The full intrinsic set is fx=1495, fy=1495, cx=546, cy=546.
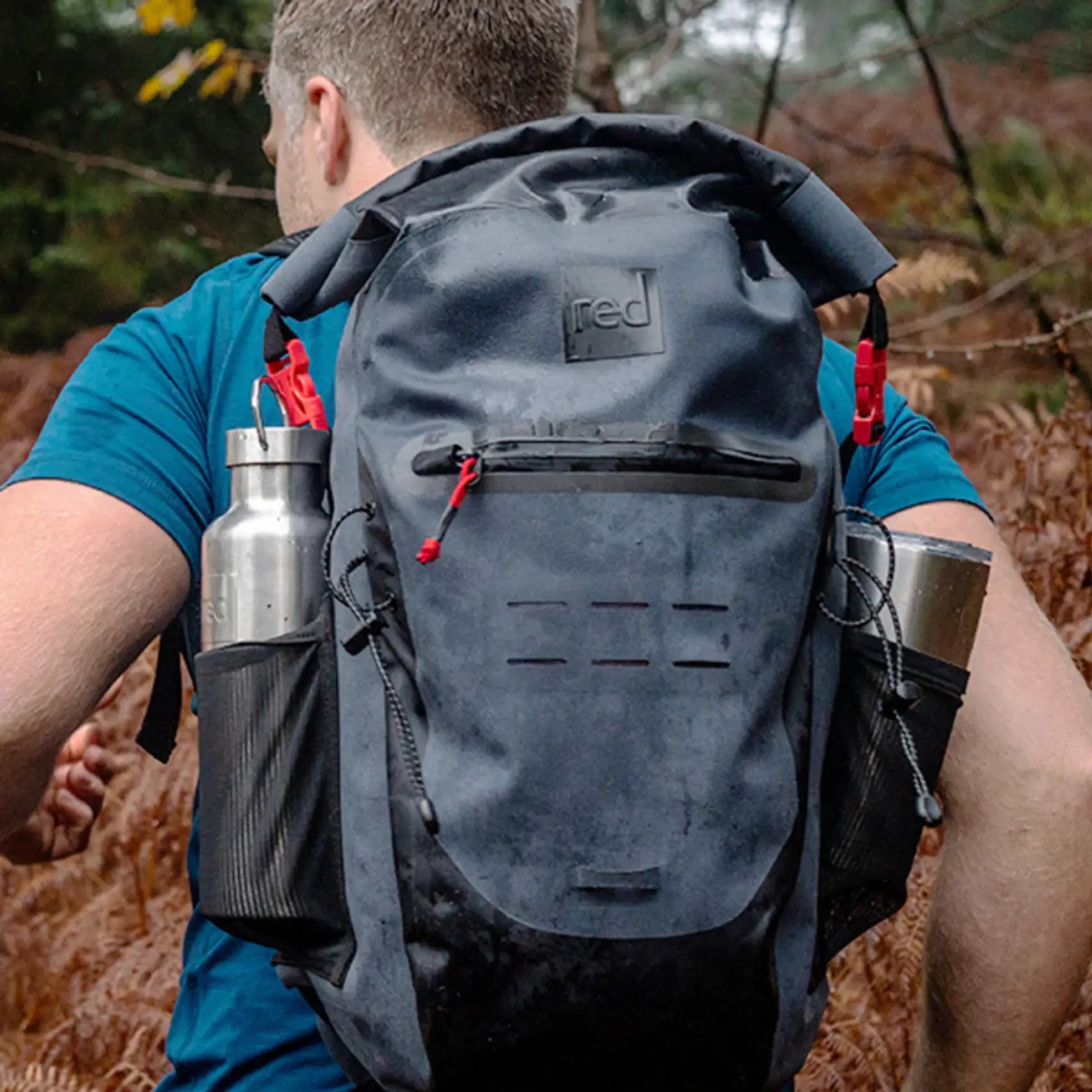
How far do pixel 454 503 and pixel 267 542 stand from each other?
27 centimetres

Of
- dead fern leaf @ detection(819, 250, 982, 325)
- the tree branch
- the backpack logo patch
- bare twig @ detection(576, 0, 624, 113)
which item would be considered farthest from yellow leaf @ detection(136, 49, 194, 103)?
the backpack logo patch

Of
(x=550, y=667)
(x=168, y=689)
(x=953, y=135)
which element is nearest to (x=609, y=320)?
(x=550, y=667)

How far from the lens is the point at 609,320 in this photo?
161 centimetres

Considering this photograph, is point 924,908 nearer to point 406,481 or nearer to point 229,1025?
point 229,1025

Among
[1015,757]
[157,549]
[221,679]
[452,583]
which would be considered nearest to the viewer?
[452,583]

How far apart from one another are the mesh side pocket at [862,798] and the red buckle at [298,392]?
27.0 inches

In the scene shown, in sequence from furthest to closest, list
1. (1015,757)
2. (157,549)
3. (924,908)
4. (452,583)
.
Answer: (924,908), (1015,757), (157,549), (452,583)

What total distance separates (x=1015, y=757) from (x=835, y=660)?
0.49 metres

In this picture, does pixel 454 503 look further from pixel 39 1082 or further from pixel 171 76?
pixel 171 76

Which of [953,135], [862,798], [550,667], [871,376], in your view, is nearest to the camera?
[550,667]

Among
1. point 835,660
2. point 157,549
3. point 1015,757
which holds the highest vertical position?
point 157,549

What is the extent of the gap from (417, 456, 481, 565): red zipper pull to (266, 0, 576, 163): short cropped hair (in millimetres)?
751

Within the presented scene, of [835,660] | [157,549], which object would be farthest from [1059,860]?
[157,549]

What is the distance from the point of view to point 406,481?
5.24 feet
